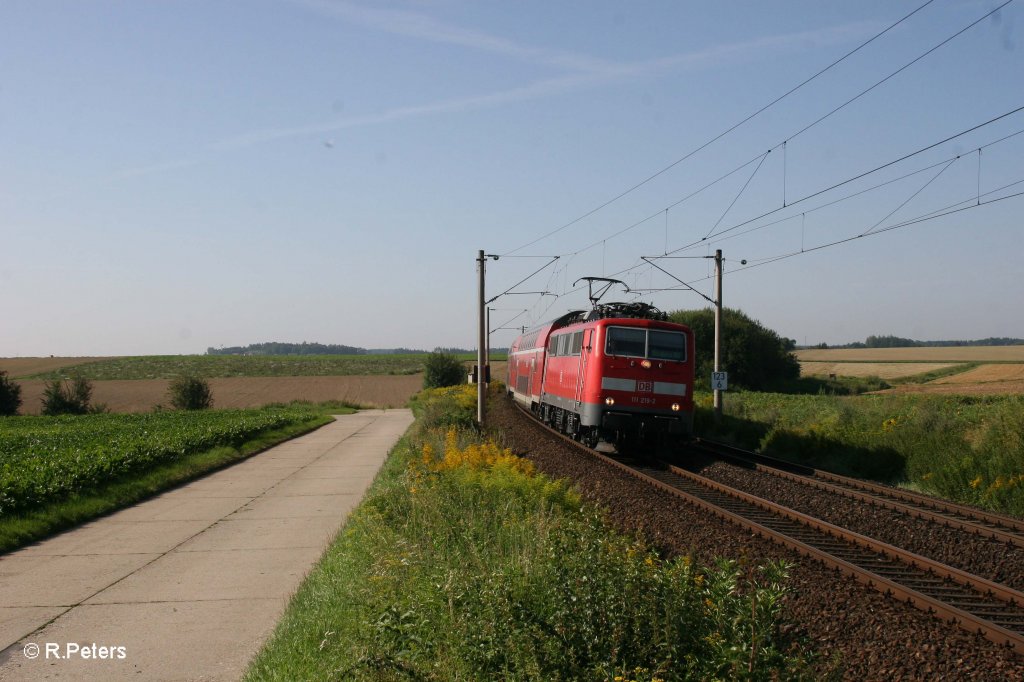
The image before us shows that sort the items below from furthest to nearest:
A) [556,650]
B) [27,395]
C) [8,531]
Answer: [27,395]
[8,531]
[556,650]

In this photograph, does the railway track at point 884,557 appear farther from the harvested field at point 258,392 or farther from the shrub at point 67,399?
the shrub at point 67,399

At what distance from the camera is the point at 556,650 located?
4.49 meters

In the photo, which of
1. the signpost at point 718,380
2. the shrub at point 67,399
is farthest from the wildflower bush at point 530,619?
the shrub at point 67,399

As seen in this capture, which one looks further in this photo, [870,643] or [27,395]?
[27,395]

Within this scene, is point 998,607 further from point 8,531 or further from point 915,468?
point 8,531

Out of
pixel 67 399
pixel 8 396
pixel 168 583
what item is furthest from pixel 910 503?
pixel 8 396

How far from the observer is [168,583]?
888cm

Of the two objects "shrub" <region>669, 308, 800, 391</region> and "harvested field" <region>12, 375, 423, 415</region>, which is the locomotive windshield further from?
"harvested field" <region>12, 375, 423, 415</region>

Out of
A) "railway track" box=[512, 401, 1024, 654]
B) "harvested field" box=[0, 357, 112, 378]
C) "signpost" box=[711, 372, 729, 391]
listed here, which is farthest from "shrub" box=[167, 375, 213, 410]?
"harvested field" box=[0, 357, 112, 378]

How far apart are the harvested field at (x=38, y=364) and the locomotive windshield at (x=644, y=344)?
100 metres

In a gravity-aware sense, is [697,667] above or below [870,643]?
above

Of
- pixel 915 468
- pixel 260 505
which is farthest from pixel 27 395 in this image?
pixel 915 468

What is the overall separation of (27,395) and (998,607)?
80090 millimetres

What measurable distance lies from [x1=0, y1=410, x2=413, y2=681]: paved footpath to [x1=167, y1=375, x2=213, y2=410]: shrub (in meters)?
40.9
